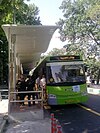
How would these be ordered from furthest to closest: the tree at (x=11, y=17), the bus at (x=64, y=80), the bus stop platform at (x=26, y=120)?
the bus at (x=64, y=80) → the tree at (x=11, y=17) → the bus stop platform at (x=26, y=120)

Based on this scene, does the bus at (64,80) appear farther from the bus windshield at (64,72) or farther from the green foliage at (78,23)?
the green foliage at (78,23)

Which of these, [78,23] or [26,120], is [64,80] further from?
[78,23]

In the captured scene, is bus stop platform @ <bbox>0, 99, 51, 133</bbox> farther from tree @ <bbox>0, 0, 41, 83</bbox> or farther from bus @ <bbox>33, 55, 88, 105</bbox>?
tree @ <bbox>0, 0, 41, 83</bbox>

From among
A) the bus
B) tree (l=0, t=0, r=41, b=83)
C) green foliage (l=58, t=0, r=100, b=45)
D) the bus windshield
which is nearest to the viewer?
tree (l=0, t=0, r=41, b=83)

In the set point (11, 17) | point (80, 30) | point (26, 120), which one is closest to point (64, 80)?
point (11, 17)

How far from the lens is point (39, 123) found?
14.2 m

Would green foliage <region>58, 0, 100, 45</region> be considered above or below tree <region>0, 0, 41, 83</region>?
above

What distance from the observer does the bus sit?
19.3 m

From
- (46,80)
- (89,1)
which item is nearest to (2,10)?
(46,80)

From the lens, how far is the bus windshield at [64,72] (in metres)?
19.5

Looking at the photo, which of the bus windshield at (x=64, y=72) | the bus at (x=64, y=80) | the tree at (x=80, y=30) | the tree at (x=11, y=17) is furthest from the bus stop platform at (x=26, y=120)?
the tree at (x=80, y=30)

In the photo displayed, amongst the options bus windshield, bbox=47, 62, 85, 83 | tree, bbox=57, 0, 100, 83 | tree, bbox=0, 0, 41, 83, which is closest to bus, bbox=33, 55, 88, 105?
bus windshield, bbox=47, 62, 85, 83

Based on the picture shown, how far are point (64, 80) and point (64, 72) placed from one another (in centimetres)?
48

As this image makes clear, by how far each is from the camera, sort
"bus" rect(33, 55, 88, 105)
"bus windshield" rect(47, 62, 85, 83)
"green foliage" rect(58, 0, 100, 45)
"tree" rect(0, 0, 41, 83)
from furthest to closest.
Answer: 1. "green foliage" rect(58, 0, 100, 45)
2. "bus windshield" rect(47, 62, 85, 83)
3. "bus" rect(33, 55, 88, 105)
4. "tree" rect(0, 0, 41, 83)
